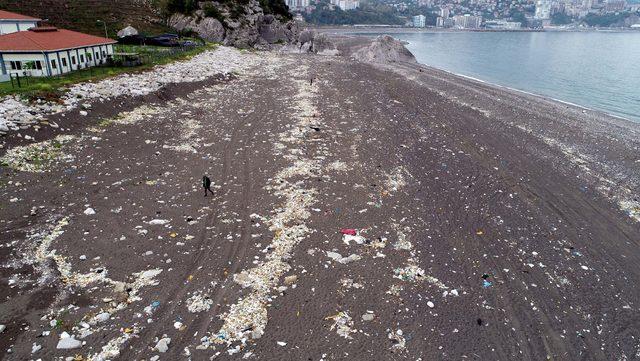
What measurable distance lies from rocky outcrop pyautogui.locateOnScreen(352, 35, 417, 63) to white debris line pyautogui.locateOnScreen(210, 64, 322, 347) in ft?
157

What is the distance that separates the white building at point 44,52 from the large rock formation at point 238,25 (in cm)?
3401

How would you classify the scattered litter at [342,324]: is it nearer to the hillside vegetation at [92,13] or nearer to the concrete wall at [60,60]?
the concrete wall at [60,60]

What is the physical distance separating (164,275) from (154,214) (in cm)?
314

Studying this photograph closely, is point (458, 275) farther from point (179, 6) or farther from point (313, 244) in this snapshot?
point (179, 6)

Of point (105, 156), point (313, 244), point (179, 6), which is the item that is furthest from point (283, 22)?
point (313, 244)

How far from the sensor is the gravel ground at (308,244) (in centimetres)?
739

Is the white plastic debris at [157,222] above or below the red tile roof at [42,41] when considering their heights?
below

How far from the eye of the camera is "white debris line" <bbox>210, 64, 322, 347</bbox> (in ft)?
24.4

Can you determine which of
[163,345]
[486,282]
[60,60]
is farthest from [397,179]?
[60,60]

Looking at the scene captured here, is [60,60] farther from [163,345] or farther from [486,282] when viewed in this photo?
[486,282]

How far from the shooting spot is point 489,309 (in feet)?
27.6

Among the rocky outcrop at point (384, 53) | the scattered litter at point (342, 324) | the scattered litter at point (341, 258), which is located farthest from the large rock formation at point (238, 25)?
the scattered litter at point (342, 324)

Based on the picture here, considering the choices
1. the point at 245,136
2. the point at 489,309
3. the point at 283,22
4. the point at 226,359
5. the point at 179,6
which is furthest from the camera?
the point at 283,22

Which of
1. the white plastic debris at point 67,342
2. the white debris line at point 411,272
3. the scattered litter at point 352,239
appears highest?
the white plastic debris at point 67,342
